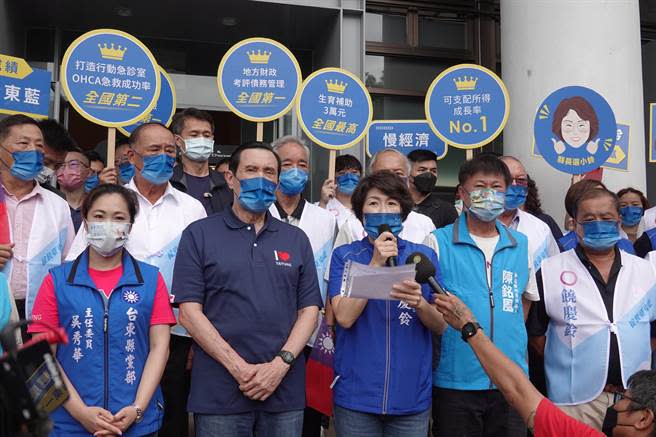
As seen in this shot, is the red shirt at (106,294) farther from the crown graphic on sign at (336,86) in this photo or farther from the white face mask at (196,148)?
the crown graphic on sign at (336,86)

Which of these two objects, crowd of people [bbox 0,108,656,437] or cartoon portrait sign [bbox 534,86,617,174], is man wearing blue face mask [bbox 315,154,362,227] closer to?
crowd of people [bbox 0,108,656,437]

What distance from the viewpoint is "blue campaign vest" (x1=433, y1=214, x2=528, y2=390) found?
3492 mm

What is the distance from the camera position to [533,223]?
4664 mm

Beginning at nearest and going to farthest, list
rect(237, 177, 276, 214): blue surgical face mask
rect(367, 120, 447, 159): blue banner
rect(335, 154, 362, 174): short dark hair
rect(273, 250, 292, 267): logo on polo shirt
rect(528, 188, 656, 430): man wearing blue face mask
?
rect(273, 250, 292, 267): logo on polo shirt → rect(237, 177, 276, 214): blue surgical face mask → rect(528, 188, 656, 430): man wearing blue face mask → rect(335, 154, 362, 174): short dark hair → rect(367, 120, 447, 159): blue banner

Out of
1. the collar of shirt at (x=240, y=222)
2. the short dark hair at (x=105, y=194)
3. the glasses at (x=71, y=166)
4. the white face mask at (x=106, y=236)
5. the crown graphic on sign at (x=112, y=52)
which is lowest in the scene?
the white face mask at (x=106, y=236)

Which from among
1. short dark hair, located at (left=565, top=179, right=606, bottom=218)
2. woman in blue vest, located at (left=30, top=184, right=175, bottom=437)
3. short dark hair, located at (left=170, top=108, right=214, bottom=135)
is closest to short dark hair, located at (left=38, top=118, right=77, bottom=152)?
short dark hair, located at (left=170, top=108, right=214, bottom=135)

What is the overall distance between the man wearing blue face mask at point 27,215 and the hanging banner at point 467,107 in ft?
10.2

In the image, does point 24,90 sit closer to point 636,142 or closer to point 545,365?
point 545,365

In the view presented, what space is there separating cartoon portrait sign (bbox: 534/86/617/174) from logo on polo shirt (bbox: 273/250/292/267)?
3.07m

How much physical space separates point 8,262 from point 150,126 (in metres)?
1.18

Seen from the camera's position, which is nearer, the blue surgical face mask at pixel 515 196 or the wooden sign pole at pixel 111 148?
the wooden sign pole at pixel 111 148

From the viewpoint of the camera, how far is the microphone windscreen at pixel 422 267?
3080 millimetres

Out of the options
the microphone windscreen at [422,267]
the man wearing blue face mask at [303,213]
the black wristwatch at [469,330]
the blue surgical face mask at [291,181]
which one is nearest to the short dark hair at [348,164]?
the man wearing blue face mask at [303,213]

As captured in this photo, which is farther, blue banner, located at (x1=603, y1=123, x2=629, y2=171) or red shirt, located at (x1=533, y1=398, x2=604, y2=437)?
blue banner, located at (x1=603, y1=123, x2=629, y2=171)
